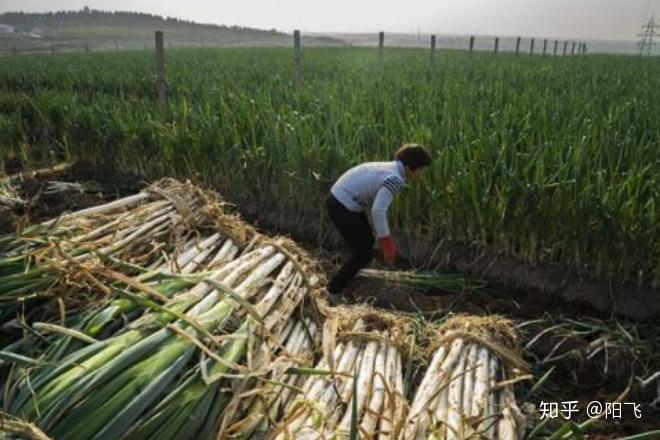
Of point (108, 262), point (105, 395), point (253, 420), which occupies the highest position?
point (108, 262)

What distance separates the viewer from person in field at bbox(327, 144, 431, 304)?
318 cm

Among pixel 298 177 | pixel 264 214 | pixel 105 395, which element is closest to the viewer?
pixel 105 395

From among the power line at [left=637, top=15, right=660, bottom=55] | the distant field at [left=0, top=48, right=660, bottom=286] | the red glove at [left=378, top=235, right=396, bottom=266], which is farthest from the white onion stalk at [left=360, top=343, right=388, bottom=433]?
the power line at [left=637, top=15, right=660, bottom=55]

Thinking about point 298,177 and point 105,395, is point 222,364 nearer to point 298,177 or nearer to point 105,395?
point 105,395

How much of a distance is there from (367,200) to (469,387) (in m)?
1.71

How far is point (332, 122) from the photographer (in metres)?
4.29

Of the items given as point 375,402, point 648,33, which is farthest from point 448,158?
point 648,33

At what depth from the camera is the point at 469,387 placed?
189 cm

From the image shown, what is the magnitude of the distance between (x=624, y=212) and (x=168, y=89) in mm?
8076

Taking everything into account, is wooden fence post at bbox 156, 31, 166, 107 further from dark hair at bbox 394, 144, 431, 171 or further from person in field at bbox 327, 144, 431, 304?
dark hair at bbox 394, 144, 431, 171

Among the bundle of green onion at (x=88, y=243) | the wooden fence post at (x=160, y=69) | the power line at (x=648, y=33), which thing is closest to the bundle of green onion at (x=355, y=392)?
the bundle of green onion at (x=88, y=243)

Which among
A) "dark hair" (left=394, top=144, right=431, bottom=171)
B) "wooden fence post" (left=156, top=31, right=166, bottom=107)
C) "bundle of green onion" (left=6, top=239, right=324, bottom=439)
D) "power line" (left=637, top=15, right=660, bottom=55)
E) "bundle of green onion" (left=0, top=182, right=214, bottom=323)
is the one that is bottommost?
"bundle of green onion" (left=6, top=239, right=324, bottom=439)

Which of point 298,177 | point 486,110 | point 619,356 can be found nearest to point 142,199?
point 298,177

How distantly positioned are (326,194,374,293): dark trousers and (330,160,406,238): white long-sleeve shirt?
5 centimetres
